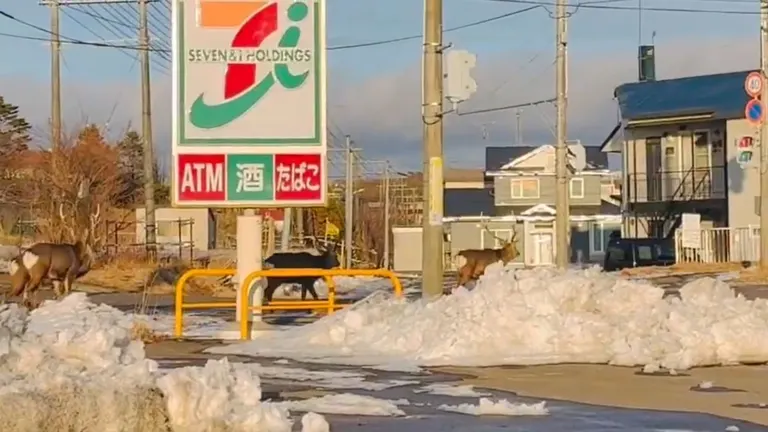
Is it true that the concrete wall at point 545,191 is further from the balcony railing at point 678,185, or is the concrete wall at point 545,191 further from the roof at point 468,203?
the balcony railing at point 678,185

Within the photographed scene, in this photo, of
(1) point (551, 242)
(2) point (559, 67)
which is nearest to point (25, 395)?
(2) point (559, 67)

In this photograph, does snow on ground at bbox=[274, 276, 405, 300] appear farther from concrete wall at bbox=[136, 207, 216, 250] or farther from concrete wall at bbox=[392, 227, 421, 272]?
concrete wall at bbox=[392, 227, 421, 272]

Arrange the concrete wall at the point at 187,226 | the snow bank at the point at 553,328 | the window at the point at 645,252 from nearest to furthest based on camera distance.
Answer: the snow bank at the point at 553,328, the window at the point at 645,252, the concrete wall at the point at 187,226

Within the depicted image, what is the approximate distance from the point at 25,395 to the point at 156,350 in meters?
8.05

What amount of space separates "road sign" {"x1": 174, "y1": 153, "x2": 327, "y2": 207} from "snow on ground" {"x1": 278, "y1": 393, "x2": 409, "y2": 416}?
7.52 m

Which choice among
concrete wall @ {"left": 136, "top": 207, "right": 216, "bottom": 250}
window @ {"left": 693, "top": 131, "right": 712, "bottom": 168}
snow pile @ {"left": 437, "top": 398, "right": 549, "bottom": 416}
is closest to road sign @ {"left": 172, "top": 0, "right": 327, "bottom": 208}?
snow pile @ {"left": 437, "top": 398, "right": 549, "bottom": 416}

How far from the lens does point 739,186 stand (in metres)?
51.5

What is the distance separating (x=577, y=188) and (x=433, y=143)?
195 feet

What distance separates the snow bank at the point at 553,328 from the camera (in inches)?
562

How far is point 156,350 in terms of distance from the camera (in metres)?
16.1

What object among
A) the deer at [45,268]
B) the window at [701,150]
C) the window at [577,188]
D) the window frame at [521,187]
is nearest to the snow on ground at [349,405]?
the deer at [45,268]

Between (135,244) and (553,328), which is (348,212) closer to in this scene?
(135,244)

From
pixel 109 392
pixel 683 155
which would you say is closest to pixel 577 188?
pixel 683 155

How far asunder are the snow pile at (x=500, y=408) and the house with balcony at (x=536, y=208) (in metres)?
56.4
